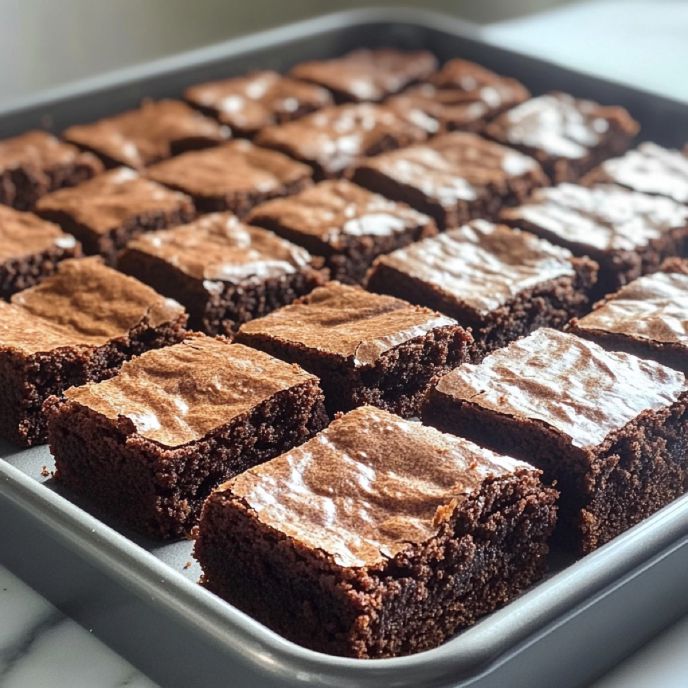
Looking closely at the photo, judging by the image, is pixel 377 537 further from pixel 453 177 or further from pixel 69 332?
pixel 453 177

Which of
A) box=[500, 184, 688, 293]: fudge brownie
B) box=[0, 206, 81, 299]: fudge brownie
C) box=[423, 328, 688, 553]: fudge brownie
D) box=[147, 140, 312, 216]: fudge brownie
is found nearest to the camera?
box=[423, 328, 688, 553]: fudge brownie

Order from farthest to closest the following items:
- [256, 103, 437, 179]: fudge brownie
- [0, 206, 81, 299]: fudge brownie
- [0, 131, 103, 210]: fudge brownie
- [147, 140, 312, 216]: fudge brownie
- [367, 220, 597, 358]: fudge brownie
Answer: [256, 103, 437, 179]: fudge brownie < [0, 131, 103, 210]: fudge brownie < [147, 140, 312, 216]: fudge brownie < [0, 206, 81, 299]: fudge brownie < [367, 220, 597, 358]: fudge brownie

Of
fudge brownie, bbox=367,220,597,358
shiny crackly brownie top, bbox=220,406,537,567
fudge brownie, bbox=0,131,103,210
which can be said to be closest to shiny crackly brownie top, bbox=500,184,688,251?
fudge brownie, bbox=367,220,597,358

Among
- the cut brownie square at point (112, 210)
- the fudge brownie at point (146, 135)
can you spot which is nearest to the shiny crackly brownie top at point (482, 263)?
the cut brownie square at point (112, 210)

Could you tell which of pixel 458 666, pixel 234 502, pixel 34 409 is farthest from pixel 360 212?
pixel 458 666

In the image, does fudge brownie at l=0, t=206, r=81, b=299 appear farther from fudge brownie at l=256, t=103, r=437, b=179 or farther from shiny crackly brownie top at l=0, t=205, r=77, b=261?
fudge brownie at l=256, t=103, r=437, b=179

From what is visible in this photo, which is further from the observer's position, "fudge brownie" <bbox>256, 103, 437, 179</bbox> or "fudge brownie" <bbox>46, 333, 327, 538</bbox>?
"fudge brownie" <bbox>256, 103, 437, 179</bbox>

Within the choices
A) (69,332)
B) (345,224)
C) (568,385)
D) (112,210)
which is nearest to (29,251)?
(112,210)
